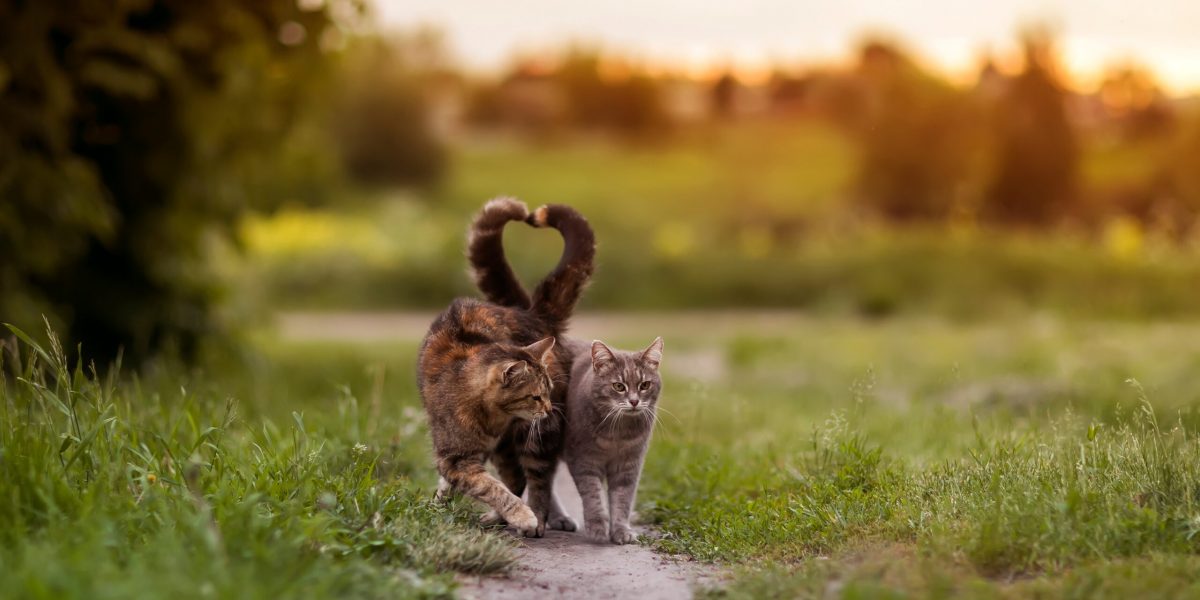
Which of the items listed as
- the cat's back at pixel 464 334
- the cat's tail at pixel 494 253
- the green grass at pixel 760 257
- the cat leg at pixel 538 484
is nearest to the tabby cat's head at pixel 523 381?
the cat's back at pixel 464 334

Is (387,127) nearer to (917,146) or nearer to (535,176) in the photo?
(535,176)

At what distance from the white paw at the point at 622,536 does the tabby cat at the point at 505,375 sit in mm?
341

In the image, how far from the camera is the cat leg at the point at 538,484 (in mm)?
5301

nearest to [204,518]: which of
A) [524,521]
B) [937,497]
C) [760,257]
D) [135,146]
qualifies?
[524,521]

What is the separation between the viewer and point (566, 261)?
5.62 metres

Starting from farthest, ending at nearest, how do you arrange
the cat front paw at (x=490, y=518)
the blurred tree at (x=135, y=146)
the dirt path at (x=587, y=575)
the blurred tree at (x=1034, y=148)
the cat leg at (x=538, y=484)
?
the blurred tree at (x=1034, y=148), the blurred tree at (x=135, y=146), the cat leg at (x=538, y=484), the cat front paw at (x=490, y=518), the dirt path at (x=587, y=575)

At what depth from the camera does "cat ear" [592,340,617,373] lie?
5.20m

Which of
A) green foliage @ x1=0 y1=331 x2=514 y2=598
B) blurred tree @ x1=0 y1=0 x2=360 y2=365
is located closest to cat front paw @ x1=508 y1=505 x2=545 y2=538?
green foliage @ x1=0 y1=331 x2=514 y2=598

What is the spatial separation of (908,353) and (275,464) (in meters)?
8.48

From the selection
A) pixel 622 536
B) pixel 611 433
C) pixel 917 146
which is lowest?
pixel 622 536

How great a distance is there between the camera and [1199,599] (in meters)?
3.52

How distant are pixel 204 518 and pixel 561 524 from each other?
2209mm

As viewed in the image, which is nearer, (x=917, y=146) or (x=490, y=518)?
(x=490, y=518)

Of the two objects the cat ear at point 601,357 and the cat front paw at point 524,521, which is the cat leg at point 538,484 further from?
the cat ear at point 601,357
